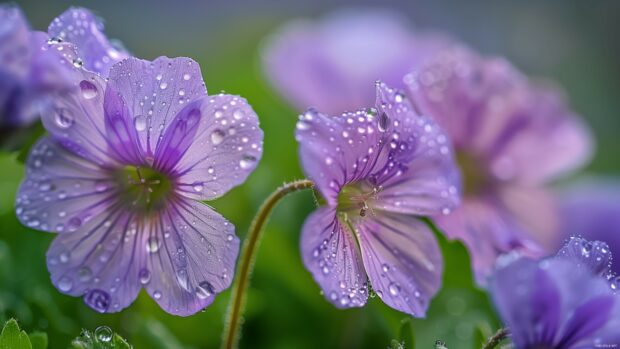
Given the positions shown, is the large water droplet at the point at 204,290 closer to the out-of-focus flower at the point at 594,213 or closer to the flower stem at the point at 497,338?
the flower stem at the point at 497,338

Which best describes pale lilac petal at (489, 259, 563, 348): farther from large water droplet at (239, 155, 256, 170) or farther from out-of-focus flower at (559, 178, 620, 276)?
out-of-focus flower at (559, 178, 620, 276)

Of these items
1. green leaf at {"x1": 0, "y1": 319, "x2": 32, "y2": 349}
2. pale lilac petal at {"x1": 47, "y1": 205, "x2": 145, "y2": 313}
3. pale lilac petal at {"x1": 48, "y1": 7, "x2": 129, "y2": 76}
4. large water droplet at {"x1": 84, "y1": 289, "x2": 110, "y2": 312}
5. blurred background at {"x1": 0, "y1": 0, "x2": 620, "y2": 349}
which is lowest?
blurred background at {"x1": 0, "y1": 0, "x2": 620, "y2": 349}

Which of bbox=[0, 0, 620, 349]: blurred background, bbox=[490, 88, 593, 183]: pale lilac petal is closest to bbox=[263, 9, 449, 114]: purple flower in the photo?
bbox=[0, 0, 620, 349]: blurred background

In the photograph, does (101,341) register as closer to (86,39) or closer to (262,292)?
(86,39)

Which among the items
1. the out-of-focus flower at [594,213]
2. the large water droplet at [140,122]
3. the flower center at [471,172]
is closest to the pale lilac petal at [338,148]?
the large water droplet at [140,122]

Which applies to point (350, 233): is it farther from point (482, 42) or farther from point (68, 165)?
point (482, 42)

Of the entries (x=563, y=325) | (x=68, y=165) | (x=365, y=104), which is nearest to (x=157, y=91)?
(x=68, y=165)
